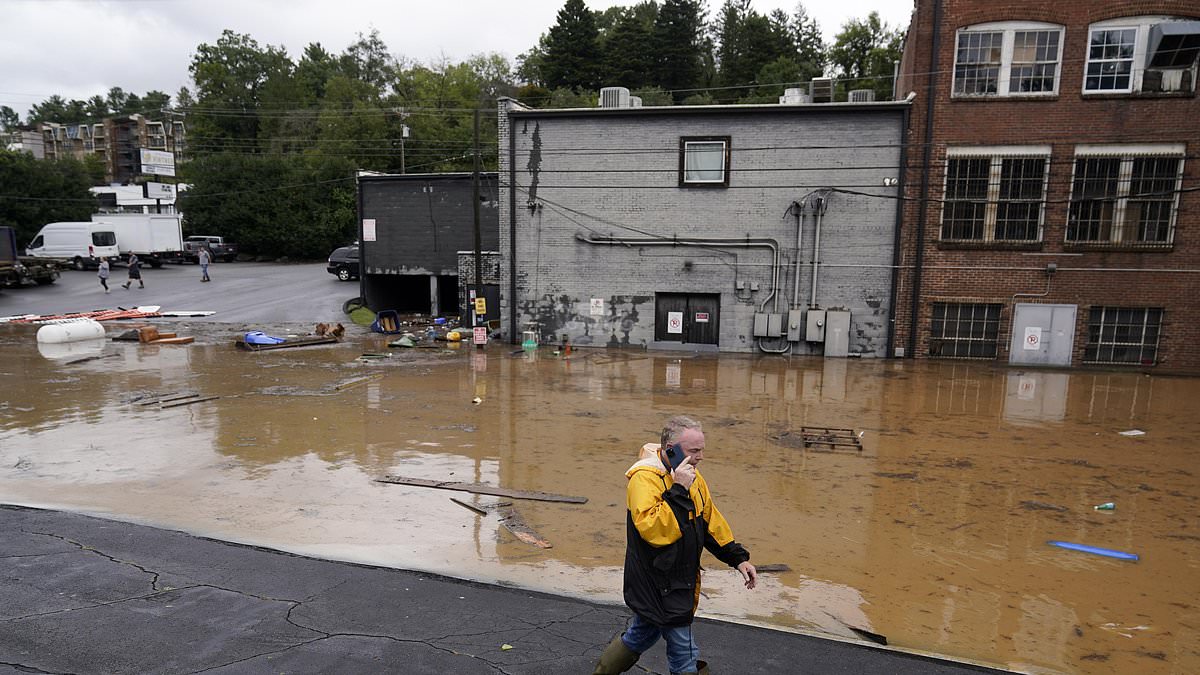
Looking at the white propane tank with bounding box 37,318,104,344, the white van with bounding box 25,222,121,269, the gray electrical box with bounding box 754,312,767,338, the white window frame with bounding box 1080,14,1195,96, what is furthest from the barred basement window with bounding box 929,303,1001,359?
the white van with bounding box 25,222,121,269

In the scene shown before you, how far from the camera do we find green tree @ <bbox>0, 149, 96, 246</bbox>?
1812 inches

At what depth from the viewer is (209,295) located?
108ft

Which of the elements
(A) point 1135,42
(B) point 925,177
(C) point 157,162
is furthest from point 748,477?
(C) point 157,162

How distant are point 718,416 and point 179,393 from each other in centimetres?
1113

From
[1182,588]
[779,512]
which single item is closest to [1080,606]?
[1182,588]

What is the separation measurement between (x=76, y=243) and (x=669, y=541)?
46.1 metres

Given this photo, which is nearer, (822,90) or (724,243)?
(724,243)

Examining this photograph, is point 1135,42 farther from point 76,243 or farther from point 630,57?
point 76,243

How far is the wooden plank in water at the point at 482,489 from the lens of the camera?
8805 mm

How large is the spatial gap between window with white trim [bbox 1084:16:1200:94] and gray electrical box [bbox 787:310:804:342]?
9.35 meters

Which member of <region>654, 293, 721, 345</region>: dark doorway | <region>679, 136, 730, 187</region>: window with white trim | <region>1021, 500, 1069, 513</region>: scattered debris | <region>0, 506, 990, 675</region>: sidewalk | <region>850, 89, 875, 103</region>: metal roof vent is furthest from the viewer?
<region>654, 293, 721, 345</region>: dark doorway

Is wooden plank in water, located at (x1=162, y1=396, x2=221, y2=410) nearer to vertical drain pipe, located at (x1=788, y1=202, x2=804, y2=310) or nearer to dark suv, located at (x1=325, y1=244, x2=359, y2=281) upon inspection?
vertical drain pipe, located at (x1=788, y1=202, x2=804, y2=310)

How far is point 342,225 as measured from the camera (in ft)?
167

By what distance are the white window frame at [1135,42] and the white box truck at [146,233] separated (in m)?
43.8
